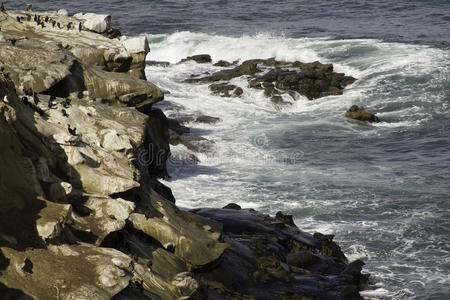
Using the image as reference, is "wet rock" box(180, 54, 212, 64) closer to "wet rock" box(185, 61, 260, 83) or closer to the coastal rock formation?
the coastal rock formation

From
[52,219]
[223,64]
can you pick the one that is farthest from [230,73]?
[52,219]

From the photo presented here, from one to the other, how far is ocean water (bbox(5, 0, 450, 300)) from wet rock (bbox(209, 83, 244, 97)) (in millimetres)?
529

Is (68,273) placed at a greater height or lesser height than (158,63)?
greater

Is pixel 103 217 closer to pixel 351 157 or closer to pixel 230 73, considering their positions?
pixel 351 157

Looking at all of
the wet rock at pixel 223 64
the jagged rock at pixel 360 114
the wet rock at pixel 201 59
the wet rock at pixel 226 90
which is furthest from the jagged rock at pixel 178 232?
the wet rock at pixel 201 59

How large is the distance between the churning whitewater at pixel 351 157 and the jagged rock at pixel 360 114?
416 mm

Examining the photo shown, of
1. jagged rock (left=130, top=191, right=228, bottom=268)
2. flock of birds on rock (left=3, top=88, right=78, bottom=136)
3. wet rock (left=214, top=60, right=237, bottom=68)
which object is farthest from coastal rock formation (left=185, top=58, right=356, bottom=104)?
flock of birds on rock (left=3, top=88, right=78, bottom=136)

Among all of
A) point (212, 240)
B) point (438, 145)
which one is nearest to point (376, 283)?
point (212, 240)

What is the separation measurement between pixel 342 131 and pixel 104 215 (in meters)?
22.8

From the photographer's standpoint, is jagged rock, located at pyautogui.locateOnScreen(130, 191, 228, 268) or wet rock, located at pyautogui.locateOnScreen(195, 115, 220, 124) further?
wet rock, located at pyautogui.locateOnScreen(195, 115, 220, 124)

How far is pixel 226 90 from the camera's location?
41.0 m

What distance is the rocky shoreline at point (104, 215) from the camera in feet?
35.8

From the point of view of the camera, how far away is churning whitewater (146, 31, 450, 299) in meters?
21.1

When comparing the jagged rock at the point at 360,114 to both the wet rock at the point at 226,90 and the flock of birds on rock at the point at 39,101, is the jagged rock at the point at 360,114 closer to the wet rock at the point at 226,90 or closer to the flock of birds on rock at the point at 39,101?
the wet rock at the point at 226,90
